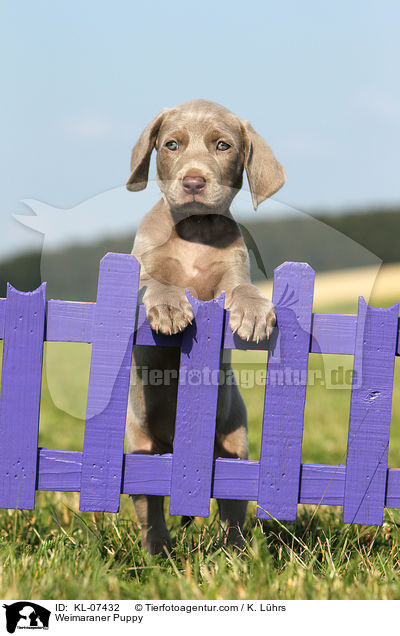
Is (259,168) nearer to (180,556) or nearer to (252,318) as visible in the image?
(252,318)

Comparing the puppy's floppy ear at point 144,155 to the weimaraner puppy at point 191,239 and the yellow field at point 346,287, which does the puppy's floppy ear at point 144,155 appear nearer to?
the weimaraner puppy at point 191,239

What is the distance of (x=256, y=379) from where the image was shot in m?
3.06

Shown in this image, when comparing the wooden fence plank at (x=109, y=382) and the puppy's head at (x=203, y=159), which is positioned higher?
the puppy's head at (x=203, y=159)

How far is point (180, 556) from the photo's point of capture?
9.32ft

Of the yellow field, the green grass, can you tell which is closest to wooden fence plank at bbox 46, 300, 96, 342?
the green grass

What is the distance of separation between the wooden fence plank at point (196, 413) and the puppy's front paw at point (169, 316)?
0.07m

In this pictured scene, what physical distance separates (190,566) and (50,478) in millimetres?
720

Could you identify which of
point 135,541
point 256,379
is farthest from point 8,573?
point 256,379

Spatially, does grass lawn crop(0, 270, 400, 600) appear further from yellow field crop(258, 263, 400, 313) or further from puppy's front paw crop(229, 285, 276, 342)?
yellow field crop(258, 263, 400, 313)

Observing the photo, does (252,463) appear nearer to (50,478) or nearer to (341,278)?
(50,478)
